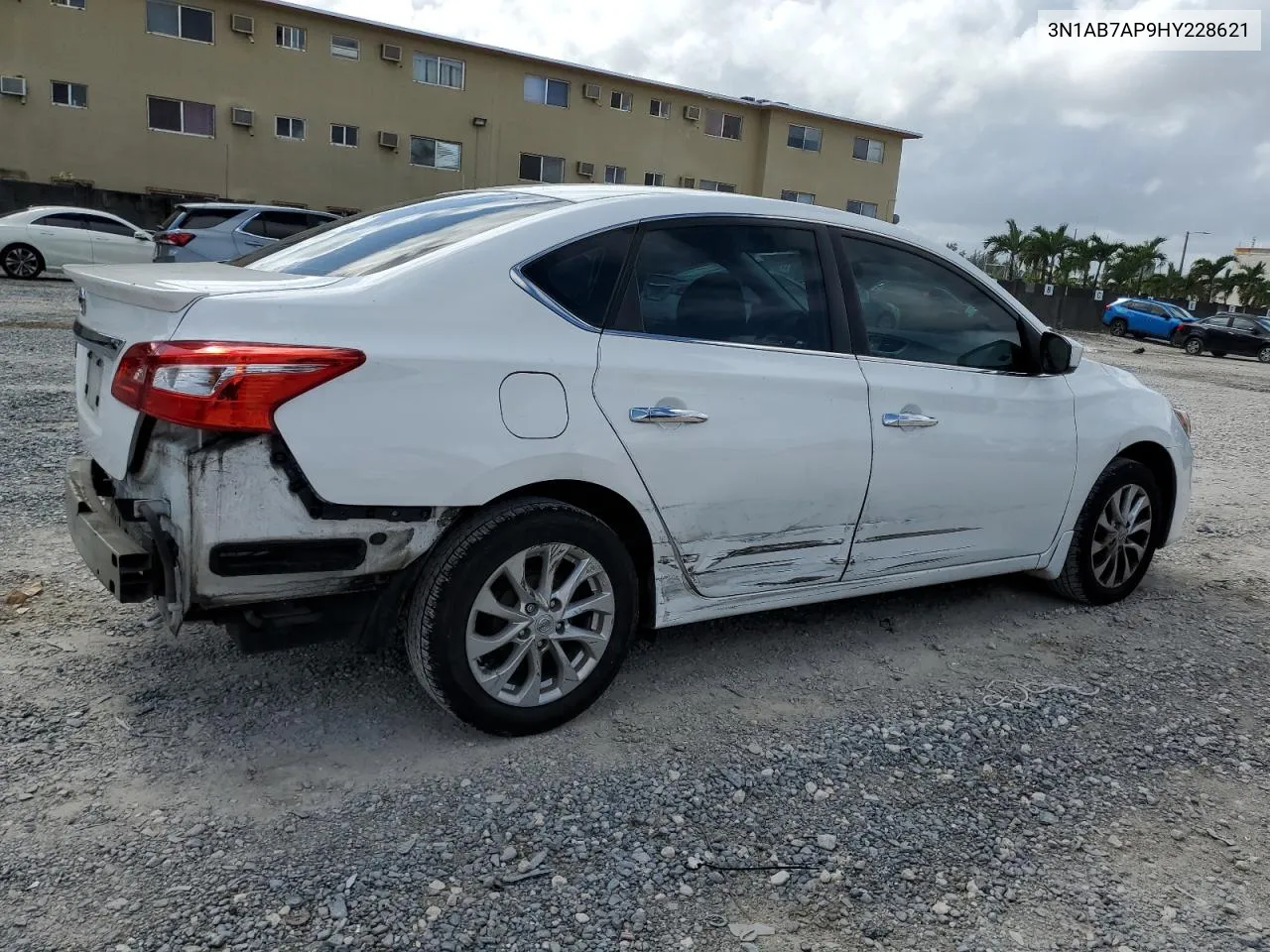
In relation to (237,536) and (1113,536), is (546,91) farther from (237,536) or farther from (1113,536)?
(237,536)

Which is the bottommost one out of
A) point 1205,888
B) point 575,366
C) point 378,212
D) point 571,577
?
point 1205,888

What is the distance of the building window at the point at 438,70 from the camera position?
3219 centimetres

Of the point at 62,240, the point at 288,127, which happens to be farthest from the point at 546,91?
the point at 62,240

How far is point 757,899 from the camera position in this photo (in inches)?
98.1

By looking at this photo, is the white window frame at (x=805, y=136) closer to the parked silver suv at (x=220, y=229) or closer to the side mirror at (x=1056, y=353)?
the parked silver suv at (x=220, y=229)

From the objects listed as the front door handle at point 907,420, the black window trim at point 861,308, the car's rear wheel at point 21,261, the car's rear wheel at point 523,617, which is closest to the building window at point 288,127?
the car's rear wheel at point 21,261

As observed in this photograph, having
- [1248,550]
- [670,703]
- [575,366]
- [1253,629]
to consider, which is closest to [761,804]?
[670,703]

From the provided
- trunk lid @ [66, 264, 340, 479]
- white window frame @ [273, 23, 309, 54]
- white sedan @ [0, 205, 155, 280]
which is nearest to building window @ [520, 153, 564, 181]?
white window frame @ [273, 23, 309, 54]

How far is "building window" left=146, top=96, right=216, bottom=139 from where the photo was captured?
28.9 m

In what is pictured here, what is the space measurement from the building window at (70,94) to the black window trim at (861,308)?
1205 inches

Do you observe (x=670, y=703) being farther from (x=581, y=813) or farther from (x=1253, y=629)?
(x=1253, y=629)

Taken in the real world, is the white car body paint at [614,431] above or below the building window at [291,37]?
below

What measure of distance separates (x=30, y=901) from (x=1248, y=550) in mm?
6331

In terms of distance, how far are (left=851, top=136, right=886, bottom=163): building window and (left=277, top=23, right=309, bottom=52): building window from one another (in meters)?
21.2
